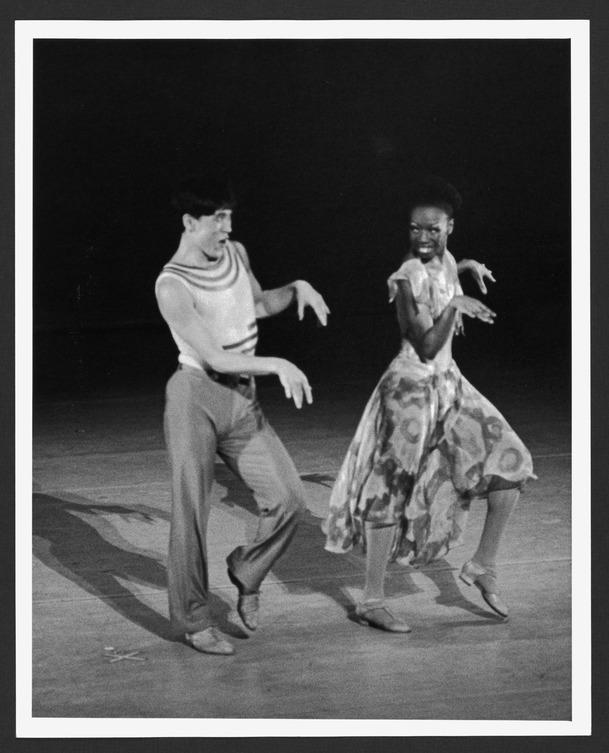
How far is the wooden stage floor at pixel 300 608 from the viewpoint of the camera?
7.12 meters

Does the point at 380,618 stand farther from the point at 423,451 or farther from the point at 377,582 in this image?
the point at 423,451

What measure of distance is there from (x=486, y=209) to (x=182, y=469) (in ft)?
5.44

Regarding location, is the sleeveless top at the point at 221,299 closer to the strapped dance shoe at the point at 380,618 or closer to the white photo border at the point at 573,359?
the white photo border at the point at 573,359

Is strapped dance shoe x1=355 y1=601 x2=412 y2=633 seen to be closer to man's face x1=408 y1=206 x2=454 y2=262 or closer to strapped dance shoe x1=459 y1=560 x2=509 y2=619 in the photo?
strapped dance shoe x1=459 y1=560 x2=509 y2=619

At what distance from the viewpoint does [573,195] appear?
7391 mm

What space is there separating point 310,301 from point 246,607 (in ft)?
4.17

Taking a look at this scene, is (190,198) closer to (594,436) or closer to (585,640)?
(594,436)

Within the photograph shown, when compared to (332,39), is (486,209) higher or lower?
lower

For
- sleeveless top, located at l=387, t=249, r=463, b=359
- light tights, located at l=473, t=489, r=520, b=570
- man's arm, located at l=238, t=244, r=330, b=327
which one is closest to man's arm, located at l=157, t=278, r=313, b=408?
man's arm, located at l=238, t=244, r=330, b=327

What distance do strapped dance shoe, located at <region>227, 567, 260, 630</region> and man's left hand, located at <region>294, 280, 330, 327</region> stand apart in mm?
1097

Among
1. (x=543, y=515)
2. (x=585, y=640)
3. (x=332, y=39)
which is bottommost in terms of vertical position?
(x=585, y=640)

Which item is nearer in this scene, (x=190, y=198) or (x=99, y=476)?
(x=190, y=198)

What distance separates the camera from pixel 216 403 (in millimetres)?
7074

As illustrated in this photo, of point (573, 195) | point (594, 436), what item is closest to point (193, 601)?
point (594, 436)
